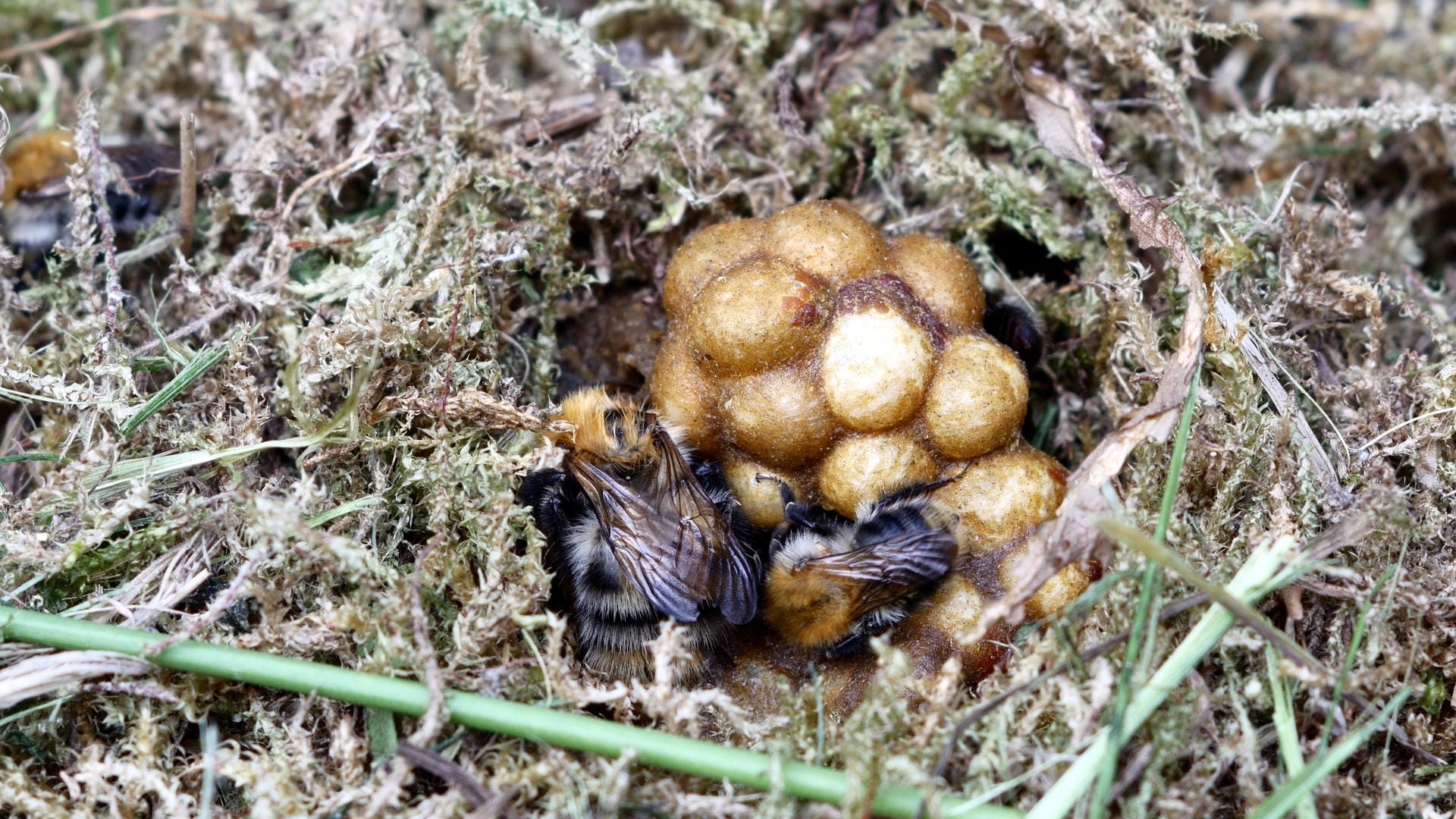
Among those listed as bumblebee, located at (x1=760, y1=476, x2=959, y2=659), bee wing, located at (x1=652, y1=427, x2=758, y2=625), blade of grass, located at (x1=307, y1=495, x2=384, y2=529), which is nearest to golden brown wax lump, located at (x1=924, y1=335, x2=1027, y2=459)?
bumblebee, located at (x1=760, y1=476, x2=959, y2=659)

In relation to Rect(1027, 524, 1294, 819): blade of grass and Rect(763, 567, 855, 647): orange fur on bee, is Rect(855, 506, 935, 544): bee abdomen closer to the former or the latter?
Rect(763, 567, 855, 647): orange fur on bee

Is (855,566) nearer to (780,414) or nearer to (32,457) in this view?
(780,414)

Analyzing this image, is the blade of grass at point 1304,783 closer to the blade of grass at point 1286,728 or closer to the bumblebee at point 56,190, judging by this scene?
the blade of grass at point 1286,728

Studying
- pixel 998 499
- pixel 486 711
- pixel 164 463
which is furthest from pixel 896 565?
pixel 164 463

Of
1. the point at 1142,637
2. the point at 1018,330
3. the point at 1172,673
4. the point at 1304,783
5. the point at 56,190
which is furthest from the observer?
the point at 56,190

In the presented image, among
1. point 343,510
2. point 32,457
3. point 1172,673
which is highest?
point 32,457

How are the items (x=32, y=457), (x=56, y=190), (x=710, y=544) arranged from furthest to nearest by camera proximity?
(x=56, y=190), (x=32, y=457), (x=710, y=544)
